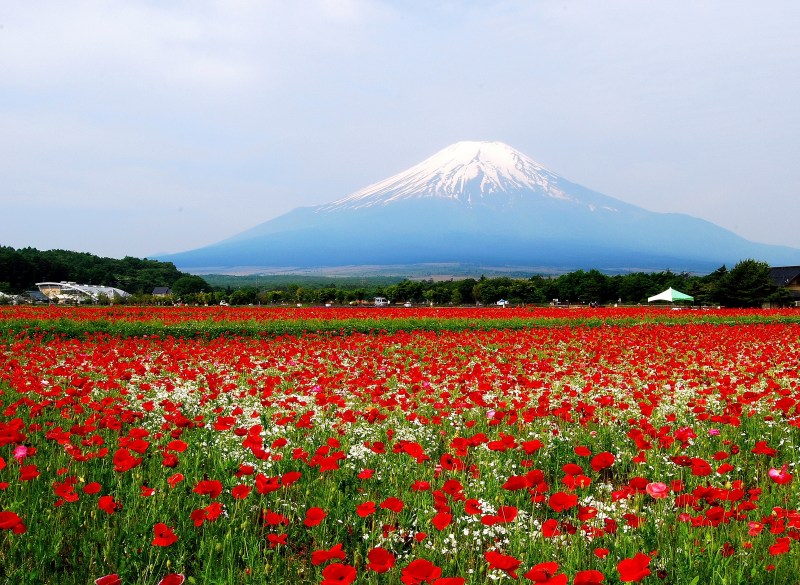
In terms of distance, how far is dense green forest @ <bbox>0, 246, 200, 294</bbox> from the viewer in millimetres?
88562

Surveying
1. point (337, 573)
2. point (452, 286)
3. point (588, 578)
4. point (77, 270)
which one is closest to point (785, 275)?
point (452, 286)

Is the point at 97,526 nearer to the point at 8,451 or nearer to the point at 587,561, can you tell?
the point at 8,451

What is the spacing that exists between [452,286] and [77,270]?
6586cm

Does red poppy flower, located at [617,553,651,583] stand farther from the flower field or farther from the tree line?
the tree line

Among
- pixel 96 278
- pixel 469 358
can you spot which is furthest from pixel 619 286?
pixel 96 278

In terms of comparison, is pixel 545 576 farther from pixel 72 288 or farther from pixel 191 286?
pixel 191 286

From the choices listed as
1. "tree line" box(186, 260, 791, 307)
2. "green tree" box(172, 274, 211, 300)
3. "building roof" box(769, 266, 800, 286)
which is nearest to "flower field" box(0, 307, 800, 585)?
"building roof" box(769, 266, 800, 286)

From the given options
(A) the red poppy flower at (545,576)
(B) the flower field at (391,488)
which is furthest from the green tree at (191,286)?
(A) the red poppy flower at (545,576)

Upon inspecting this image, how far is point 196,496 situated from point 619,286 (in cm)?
6899

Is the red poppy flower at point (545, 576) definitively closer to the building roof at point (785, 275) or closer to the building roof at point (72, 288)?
the building roof at point (785, 275)

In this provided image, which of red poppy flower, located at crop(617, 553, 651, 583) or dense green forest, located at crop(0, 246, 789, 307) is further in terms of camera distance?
dense green forest, located at crop(0, 246, 789, 307)

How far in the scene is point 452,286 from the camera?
263ft

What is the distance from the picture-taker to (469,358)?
13.1 m

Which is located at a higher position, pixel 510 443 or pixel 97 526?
pixel 510 443
